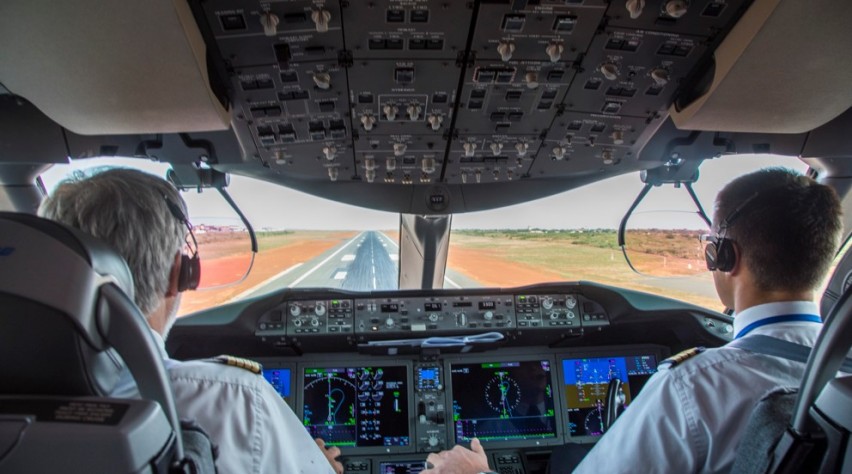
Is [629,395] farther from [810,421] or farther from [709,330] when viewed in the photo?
[810,421]

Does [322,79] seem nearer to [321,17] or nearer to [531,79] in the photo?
[321,17]

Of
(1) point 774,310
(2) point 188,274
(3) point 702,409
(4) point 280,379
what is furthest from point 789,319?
(4) point 280,379

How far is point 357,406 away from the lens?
2840mm

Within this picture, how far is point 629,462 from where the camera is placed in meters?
1.22

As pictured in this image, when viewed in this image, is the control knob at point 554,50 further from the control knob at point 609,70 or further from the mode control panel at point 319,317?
the mode control panel at point 319,317

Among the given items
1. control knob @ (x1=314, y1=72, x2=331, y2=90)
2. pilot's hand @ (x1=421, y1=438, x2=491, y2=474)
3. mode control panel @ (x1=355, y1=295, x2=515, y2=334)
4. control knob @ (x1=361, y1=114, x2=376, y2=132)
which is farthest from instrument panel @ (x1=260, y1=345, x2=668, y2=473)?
control knob @ (x1=314, y1=72, x2=331, y2=90)

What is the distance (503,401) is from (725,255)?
1.83m

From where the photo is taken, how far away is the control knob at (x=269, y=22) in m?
1.49

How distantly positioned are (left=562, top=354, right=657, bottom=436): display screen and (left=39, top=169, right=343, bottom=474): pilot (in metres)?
2.17

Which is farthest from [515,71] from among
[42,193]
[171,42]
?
[42,193]

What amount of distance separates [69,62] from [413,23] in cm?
106

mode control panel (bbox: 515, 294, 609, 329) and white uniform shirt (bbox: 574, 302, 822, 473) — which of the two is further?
mode control panel (bbox: 515, 294, 609, 329)

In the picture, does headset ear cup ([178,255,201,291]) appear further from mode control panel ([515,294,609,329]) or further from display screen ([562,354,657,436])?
display screen ([562,354,657,436])

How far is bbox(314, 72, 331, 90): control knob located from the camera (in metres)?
1.81
